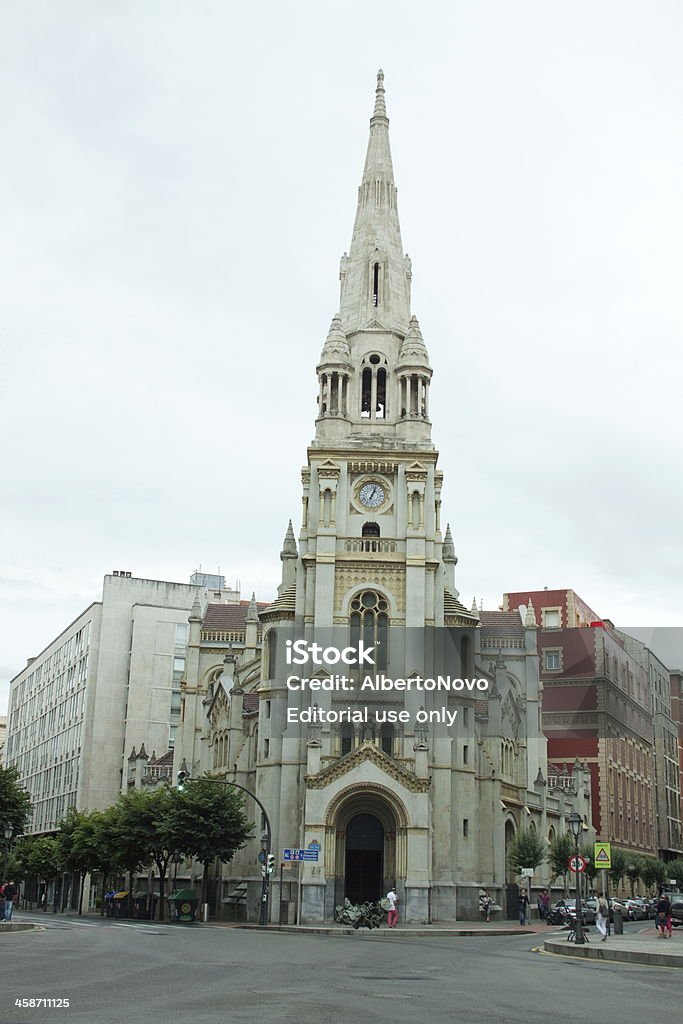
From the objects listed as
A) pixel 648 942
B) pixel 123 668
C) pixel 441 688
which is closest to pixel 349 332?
pixel 441 688

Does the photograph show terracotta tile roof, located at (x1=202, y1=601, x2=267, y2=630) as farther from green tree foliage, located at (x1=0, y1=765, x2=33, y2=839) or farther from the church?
green tree foliage, located at (x1=0, y1=765, x2=33, y2=839)

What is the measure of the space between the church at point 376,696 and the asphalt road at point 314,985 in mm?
21101

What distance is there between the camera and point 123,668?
347ft

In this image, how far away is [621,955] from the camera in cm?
3216

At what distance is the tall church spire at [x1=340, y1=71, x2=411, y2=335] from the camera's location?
71.4 m

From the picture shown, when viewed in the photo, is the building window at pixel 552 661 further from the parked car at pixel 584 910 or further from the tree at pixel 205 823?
the tree at pixel 205 823

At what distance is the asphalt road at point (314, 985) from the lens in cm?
1665

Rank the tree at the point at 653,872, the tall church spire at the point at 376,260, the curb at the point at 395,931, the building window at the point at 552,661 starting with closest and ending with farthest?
the curb at the point at 395,931
the tall church spire at the point at 376,260
the tree at the point at 653,872
the building window at the point at 552,661

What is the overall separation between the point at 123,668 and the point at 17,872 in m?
24.2

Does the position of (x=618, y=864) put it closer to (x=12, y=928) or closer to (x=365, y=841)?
(x=365, y=841)

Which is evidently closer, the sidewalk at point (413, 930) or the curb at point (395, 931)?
the curb at point (395, 931)

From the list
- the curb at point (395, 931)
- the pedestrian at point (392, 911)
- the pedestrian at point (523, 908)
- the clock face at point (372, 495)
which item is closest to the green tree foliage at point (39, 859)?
the clock face at point (372, 495)

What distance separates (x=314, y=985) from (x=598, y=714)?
75.8 meters

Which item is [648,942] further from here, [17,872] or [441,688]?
[17,872]
